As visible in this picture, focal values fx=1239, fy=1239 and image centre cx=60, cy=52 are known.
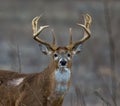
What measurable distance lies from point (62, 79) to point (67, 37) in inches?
546

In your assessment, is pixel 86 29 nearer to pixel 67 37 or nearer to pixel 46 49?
pixel 46 49

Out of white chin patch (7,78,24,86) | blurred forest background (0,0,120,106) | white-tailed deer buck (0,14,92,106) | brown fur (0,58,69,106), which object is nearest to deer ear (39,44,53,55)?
white-tailed deer buck (0,14,92,106)

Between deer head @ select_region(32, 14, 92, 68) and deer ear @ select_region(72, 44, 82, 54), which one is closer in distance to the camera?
deer head @ select_region(32, 14, 92, 68)

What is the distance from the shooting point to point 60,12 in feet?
115

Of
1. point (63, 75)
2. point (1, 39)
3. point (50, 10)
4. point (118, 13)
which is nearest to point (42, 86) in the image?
point (63, 75)

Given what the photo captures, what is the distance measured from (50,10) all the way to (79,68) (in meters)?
8.78

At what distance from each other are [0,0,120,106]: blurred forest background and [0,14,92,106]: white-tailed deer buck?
1.34 m

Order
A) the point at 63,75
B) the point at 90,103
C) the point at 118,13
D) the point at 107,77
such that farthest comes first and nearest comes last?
the point at 118,13 < the point at 107,77 < the point at 90,103 < the point at 63,75

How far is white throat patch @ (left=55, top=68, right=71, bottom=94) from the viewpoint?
15227 millimetres

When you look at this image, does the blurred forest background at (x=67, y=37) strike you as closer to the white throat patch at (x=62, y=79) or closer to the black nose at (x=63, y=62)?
the white throat patch at (x=62, y=79)

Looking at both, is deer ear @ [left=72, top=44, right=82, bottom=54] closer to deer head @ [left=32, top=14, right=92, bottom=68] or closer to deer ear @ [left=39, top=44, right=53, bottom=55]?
deer head @ [left=32, top=14, right=92, bottom=68]

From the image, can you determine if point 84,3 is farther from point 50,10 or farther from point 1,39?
point 1,39

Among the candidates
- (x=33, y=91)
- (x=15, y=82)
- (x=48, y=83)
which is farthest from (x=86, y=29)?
(x=15, y=82)

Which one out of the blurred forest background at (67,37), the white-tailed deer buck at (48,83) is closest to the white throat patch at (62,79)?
the white-tailed deer buck at (48,83)
